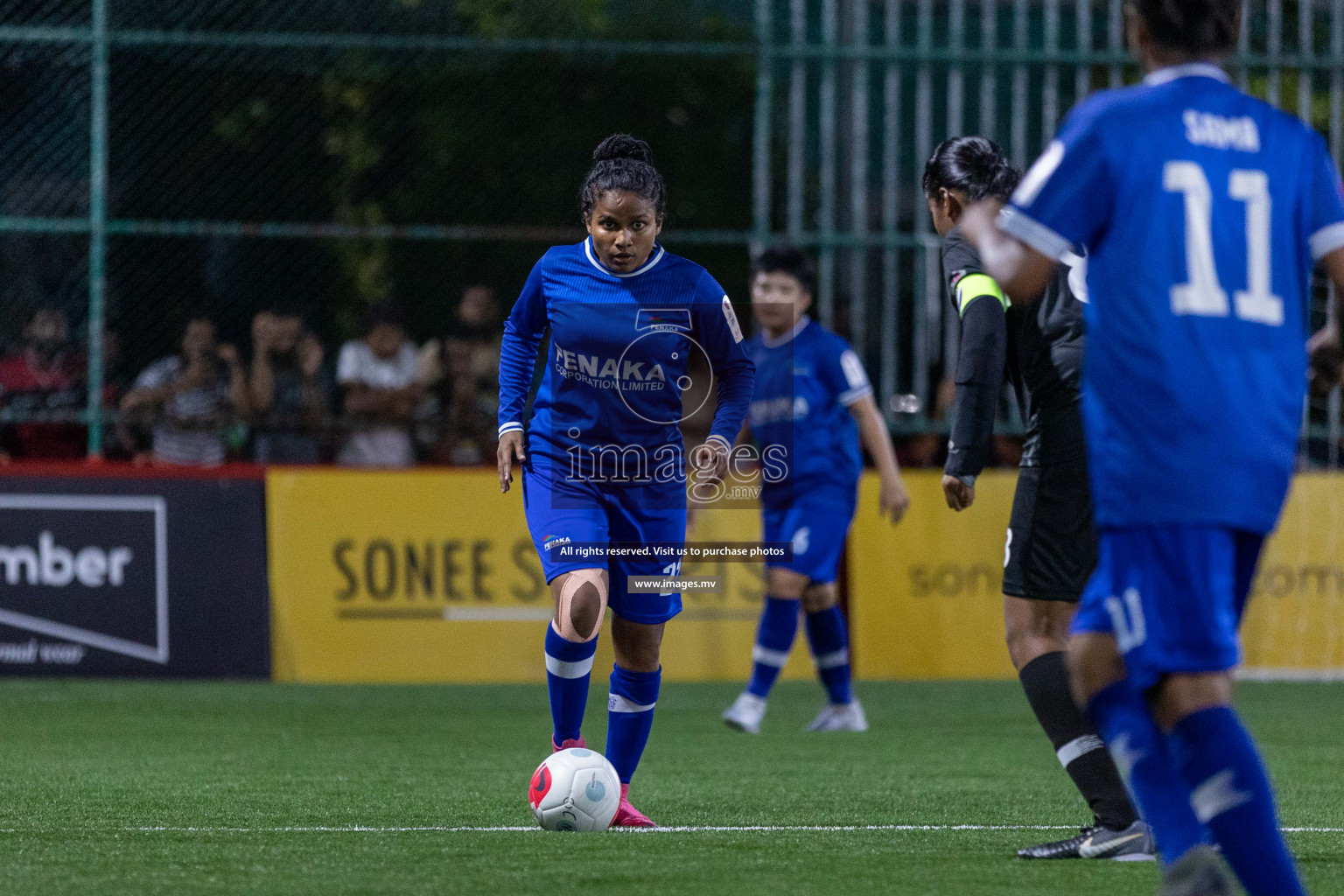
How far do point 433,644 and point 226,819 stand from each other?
594 cm

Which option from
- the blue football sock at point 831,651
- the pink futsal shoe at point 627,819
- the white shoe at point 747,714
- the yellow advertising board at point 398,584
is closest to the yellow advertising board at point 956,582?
the yellow advertising board at point 398,584

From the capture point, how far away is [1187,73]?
3562 mm

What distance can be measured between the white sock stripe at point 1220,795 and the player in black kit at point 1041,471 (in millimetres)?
1570

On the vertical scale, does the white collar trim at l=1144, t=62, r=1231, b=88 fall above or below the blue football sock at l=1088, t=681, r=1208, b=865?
above

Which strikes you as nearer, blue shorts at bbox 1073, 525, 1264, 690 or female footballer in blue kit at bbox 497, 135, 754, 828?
blue shorts at bbox 1073, 525, 1264, 690

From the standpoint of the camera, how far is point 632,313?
569 cm

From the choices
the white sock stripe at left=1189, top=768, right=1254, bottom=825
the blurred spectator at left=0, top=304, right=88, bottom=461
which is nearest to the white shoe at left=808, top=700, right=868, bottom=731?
Answer: the blurred spectator at left=0, top=304, right=88, bottom=461

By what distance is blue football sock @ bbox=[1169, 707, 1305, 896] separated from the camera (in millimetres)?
3371

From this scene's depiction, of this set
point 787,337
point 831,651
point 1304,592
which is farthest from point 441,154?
point 1304,592

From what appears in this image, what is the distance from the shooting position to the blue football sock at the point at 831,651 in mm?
9461

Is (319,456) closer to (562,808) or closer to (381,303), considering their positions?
(381,303)

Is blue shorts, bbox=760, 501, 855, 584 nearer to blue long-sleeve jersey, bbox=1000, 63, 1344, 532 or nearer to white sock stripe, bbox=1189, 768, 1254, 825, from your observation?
blue long-sleeve jersey, bbox=1000, 63, 1344, 532

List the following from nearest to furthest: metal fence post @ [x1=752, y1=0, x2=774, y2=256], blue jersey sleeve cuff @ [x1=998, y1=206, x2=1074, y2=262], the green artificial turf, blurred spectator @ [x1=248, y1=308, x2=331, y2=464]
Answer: blue jersey sleeve cuff @ [x1=998, y1=206, x2=1074, y2=262] → the green artificial turf → blurred spectator @ [x1=248, y1=308, x2=331, y2=464] → metal fence post @ [x1=752, y1=0, x2=774, y2=256]

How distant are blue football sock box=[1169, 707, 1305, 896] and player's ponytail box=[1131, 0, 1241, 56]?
1265 mm
